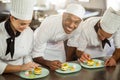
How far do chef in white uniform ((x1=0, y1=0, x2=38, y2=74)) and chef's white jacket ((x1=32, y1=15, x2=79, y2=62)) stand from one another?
16 centimetres

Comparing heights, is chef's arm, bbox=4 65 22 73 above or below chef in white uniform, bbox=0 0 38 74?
below

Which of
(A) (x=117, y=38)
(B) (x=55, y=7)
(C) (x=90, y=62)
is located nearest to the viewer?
(C) (x=90, y=62)

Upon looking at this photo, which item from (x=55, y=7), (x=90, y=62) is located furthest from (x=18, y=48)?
(x=55, y=7)

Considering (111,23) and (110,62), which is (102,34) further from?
(110,62)

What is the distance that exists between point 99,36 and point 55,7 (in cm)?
276

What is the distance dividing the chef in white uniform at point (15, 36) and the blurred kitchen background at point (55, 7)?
1.45 meters

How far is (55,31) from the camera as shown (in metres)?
1.78

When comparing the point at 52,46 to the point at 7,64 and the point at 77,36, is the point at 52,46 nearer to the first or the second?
the point at 77,36

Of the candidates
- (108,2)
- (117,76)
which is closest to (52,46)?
(117,76)

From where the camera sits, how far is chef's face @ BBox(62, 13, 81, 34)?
1.65 meters

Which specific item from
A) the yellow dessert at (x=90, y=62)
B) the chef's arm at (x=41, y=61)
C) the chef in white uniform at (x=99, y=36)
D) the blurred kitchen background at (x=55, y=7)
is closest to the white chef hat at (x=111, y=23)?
the chef in white uniform at (x=99, y=36)

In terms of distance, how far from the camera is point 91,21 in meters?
1.92

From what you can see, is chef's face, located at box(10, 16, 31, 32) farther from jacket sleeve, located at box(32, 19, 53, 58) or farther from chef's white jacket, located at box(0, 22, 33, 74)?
jacket sleeve, located at box(32, 19, 53, 58)

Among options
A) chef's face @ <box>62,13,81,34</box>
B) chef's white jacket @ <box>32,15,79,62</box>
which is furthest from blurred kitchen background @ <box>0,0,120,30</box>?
chef's face @ <box>62,13,81,34</box>
